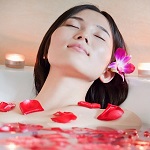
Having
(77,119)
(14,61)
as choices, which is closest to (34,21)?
(14,61)

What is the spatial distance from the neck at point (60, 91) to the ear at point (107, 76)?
118 millimetres

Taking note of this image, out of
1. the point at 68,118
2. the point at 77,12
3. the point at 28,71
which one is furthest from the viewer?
the point at 28,71

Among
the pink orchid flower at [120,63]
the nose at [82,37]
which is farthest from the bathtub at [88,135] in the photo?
the nose at [82,37]

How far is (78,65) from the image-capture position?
4.20 feet

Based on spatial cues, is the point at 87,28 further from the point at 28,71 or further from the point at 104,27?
the point at 28,71

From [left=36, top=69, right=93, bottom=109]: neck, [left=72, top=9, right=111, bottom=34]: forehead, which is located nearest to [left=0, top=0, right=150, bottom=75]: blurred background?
[left=72, top=9, right=111, bottom=34]: forehead

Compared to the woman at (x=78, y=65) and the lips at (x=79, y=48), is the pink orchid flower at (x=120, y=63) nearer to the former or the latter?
the woman at (x=78, y=65)

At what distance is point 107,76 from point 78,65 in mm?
229

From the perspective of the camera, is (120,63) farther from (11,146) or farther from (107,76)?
(11,146)

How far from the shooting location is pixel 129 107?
1.50m

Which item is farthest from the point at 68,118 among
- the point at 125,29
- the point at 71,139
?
the point at 125,29

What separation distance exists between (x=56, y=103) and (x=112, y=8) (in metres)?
0.86

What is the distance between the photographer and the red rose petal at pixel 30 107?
1273 mm

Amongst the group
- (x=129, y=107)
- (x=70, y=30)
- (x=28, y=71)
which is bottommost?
(x=129, y=107)
